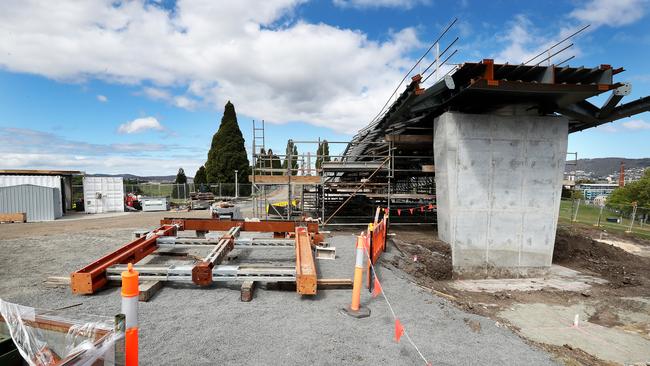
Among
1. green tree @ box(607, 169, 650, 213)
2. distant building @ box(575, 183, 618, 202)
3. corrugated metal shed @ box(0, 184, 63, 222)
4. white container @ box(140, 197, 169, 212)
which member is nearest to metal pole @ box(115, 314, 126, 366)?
corrugated metal shed @ box(0, 184, 63, 222)

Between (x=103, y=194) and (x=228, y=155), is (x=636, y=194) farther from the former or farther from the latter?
(x=103, y=194)

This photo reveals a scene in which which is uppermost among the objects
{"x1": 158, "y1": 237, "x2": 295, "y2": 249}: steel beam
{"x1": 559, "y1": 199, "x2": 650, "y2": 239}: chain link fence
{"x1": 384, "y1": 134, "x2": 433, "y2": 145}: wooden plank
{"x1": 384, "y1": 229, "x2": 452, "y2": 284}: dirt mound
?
{"x1": 384, "y1": 134, "x2": 433, "y2": 145}: wooden plank

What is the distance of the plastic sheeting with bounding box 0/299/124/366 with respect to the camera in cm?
220

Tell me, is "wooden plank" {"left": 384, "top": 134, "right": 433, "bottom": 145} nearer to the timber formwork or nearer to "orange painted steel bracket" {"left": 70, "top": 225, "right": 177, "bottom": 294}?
the timber formwork

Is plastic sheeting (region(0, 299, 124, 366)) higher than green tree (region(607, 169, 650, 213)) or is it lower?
higher

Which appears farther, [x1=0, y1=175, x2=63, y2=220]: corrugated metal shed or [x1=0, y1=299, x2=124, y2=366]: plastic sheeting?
[x1=0, y1=175, x2=63, y2=220]: corrugated metal shed

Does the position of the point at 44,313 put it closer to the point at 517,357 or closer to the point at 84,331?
the point at 84,331

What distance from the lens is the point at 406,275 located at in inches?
288

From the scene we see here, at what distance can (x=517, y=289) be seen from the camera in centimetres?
934

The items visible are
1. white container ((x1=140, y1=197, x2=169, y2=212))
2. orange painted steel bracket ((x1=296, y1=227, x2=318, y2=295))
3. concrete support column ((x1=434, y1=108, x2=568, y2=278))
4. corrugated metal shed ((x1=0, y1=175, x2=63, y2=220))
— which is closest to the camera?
orange painted steel bracket ((x1=296, y1=227, x2=318, y2=295))

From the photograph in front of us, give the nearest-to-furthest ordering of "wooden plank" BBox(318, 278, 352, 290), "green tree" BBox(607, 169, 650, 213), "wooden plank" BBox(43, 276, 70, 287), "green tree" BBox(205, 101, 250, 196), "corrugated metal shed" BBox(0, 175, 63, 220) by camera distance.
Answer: "wooden plank" BBox(43, 276, 70, 287)
"wooden plank" BBox(318, 278, 352, 290)
"corrugated metal shed" BBox(0, 175, 63, 220)
"green tree" BBox(205, 101, 250, 196)
"green tree" BBox(607, 169, 650, 213)

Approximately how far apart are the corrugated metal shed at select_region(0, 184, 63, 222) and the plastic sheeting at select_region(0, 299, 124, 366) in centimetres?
2139

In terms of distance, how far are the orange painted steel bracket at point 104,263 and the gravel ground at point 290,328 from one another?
6.9 inches

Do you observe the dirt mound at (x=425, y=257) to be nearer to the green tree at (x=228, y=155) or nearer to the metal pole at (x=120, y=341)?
the metal pole at (x=120, y=341)
